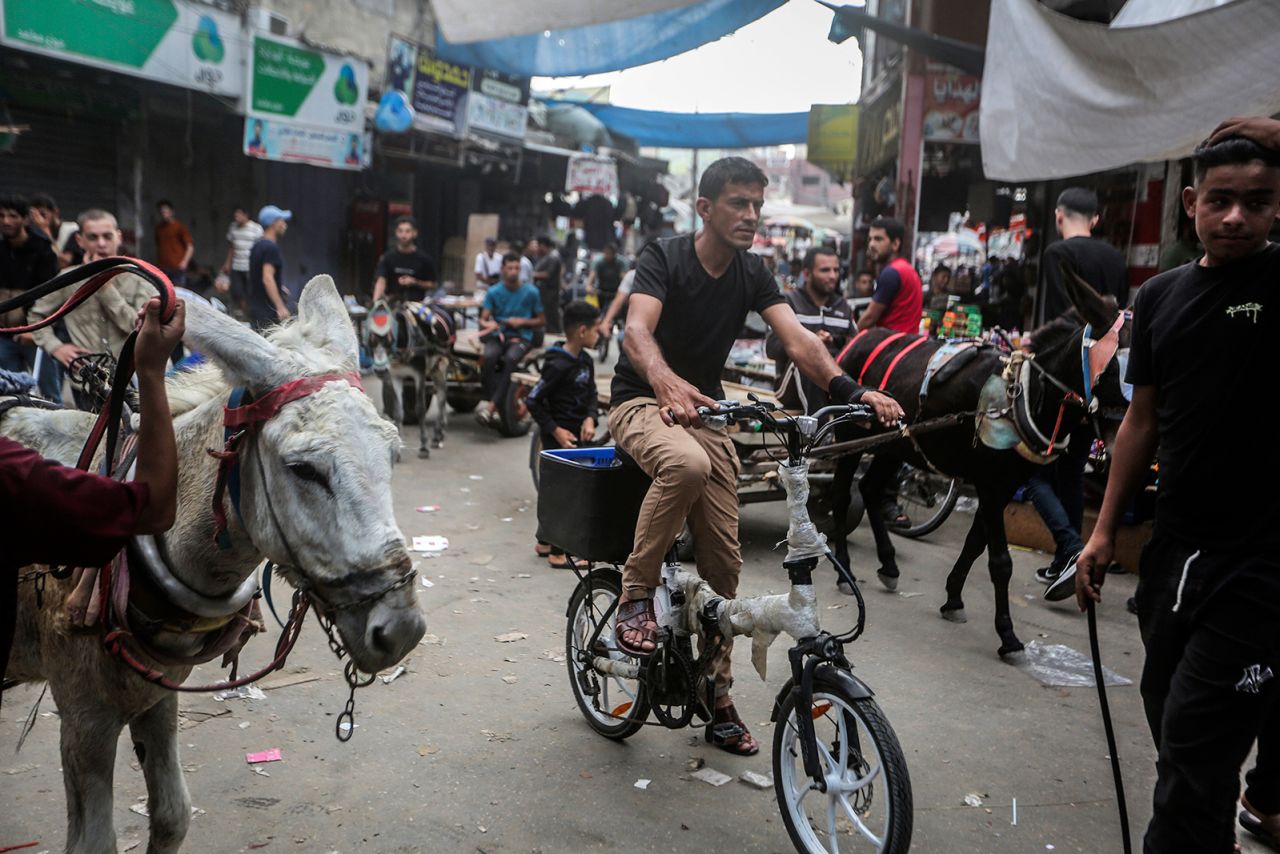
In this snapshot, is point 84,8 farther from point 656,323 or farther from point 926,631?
point 926,631

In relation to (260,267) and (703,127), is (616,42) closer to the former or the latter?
(260,267)

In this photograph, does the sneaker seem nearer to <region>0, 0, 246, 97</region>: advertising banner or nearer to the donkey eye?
the donkey eye

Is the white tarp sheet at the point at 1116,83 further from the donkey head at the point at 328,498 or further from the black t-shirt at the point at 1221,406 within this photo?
the donkey head at the point at 328,498

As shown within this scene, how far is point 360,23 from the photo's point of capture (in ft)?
59.7

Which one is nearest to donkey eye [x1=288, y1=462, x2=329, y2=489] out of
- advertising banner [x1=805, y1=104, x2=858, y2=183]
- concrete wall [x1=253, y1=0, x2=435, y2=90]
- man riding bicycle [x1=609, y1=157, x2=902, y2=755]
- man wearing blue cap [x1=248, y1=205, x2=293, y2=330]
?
man riding bicycle [x1=609, y1=157, x2=902, y2=755]

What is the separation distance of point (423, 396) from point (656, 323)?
6850 millimetres

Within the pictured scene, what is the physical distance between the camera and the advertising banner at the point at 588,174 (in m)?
21.0

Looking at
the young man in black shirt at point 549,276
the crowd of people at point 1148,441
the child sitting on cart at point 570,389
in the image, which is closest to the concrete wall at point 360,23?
the young man in black shirt at point 549,276

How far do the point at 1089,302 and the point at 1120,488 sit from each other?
2.27 m

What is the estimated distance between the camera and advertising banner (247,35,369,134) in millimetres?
14219

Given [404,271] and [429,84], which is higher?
[429,84]

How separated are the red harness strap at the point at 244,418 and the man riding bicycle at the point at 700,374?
54.1 inches

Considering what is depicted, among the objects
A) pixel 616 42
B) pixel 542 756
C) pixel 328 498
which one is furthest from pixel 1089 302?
pixel 616 42

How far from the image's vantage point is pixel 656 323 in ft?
12.5
